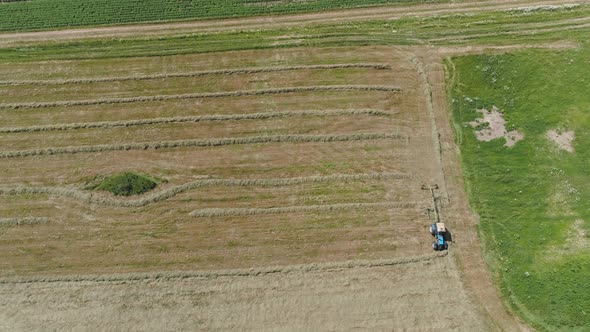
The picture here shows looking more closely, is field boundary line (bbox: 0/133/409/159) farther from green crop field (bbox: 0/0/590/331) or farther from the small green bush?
the small green bush

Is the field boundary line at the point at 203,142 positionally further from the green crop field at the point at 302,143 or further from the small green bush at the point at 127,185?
the small green bush at the point at 127,185

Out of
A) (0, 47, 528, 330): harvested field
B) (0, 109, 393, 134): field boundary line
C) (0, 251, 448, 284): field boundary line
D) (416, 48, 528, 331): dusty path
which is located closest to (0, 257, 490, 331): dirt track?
(0, 47, 528, 330): harvested field

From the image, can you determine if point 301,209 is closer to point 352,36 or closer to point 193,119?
point 193,119

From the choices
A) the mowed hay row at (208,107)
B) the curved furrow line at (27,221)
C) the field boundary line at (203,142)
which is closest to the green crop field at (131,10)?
the mowed hay row at (208,107)

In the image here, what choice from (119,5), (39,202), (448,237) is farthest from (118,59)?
(448,237)

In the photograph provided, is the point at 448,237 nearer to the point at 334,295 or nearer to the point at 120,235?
the point at 334,295
